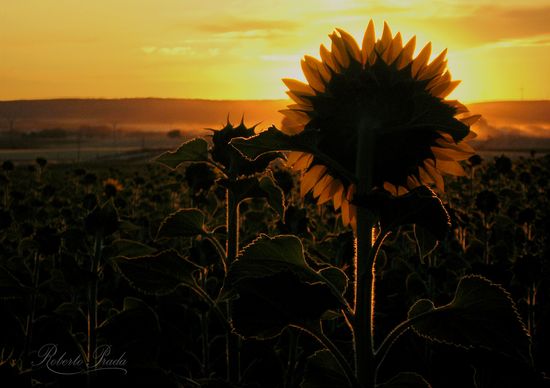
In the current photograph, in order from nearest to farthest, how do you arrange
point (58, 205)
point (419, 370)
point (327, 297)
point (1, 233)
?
point (327, 297) < point (419, 370) < point (1, 233) < point (58, 205)

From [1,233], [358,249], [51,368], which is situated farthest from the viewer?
[1,233]

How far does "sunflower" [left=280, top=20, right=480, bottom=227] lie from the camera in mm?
1443

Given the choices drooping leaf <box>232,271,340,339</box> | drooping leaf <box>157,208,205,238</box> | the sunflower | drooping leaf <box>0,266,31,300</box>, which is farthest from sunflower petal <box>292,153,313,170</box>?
drooping leaf <box>0,266,31,300</box>

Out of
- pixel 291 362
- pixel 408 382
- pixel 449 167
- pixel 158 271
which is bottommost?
pixel 291 362

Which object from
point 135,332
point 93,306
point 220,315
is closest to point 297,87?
point 220,315

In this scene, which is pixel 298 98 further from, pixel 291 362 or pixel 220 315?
pixel 291 362

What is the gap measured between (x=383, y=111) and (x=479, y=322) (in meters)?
0.51

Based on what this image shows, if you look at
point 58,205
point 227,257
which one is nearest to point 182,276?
point 227,257

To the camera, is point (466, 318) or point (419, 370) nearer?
point (466, 318)

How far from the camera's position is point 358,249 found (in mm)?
1516

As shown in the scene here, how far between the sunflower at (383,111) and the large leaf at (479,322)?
0.33m

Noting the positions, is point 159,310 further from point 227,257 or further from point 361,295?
point 361,295

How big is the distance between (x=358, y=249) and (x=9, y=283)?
1748mm

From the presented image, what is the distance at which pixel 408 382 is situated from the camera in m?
1.53
